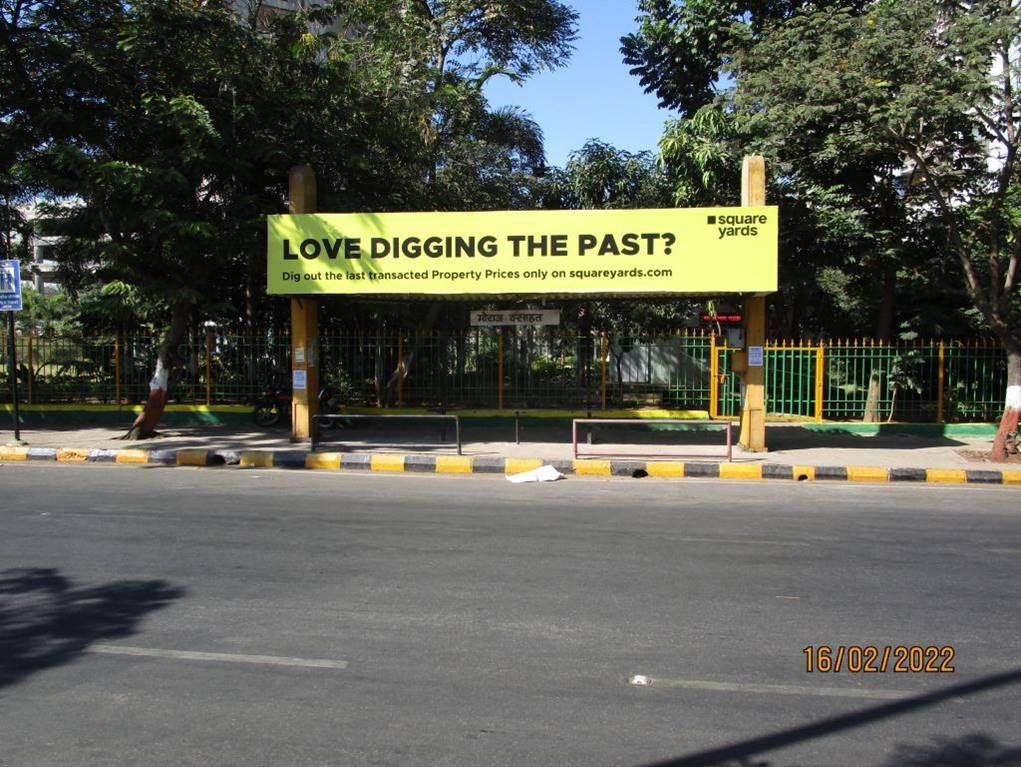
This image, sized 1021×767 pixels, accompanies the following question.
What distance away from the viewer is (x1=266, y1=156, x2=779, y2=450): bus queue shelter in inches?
470

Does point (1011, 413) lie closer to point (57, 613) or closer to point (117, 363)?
point (57, 613)

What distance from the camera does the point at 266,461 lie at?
12.3 meters

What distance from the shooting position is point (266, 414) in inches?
626

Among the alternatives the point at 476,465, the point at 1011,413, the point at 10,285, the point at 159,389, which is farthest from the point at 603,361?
the point at 10,285

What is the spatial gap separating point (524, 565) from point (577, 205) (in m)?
15.6

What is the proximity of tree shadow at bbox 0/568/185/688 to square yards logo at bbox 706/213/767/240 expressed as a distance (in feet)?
30.0

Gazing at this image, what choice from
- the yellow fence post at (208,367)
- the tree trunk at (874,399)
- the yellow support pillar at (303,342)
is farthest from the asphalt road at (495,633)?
the yellow fence post at (208,367)

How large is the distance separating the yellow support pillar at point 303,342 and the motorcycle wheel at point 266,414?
6.63ft

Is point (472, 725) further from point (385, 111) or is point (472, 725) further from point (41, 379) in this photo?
point (41, 379)

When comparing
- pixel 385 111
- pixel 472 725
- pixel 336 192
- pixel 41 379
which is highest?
pixel 385 111

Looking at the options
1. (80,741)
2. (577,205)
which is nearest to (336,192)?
(577,205)

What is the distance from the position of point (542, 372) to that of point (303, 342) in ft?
16.4

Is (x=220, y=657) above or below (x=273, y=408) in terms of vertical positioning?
below
